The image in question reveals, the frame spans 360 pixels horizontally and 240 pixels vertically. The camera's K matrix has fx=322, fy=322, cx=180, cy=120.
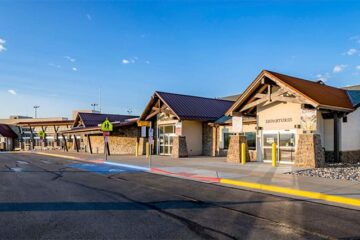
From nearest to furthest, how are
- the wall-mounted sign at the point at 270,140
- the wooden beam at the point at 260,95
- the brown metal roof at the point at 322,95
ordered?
the brown metal roof at the point at 322,95 < the wooden beam at the point at 260,95 < the wall-mounted sign at the point at 270,140

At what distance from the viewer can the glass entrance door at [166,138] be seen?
2995 centimetres

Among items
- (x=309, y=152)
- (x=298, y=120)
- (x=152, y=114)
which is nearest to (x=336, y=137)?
(x=298, y=120)

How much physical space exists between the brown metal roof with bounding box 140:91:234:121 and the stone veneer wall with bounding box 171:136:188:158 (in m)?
1.78

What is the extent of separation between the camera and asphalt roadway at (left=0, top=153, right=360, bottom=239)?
6211mm

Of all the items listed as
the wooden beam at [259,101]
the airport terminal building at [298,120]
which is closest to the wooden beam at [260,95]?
the airport terminal building at [298,120]

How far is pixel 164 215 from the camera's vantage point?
761 centimetres

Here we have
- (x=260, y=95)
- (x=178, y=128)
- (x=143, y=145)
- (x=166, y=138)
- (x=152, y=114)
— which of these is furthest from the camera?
(x=143, y=145)

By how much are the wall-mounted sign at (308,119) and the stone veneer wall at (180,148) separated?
11.2 metres

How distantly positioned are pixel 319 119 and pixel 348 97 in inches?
167

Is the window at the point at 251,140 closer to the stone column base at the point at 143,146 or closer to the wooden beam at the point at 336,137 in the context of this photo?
the wooden beam at the point at 336,137

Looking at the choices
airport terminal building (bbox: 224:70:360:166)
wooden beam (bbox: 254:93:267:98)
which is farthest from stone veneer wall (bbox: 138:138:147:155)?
wooden beam (bbox: 254:93:267:98)

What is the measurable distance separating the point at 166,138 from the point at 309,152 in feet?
52.3

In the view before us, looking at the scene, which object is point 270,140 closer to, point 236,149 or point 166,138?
point 236,149

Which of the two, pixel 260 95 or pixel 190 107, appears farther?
pixel 190 107
